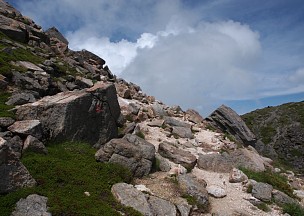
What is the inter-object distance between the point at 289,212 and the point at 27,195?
14.1m

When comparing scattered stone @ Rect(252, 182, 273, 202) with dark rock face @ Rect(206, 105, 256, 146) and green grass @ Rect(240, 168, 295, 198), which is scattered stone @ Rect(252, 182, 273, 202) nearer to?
green grass @ Rect(240, 168, 295, 198)

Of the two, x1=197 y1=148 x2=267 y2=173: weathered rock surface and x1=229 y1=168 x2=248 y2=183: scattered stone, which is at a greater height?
x1=197 y1=148 x2=267 y2=173: weathered rock surface

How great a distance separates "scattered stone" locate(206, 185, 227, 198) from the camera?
1859cm

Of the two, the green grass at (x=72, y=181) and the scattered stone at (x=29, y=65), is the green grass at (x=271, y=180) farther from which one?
the scattered stone at (x=29, y=65)

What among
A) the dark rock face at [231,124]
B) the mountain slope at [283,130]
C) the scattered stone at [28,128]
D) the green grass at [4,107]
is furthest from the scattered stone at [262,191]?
the mountain slope at [283,130]

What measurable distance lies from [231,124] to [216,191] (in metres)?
19.8

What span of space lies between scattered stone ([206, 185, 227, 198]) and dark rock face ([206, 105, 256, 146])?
18.6 m

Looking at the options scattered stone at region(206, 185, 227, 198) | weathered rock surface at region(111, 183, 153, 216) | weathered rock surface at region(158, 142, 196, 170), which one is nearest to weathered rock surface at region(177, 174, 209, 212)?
scattered stone at region(206, 185, 227, 198)

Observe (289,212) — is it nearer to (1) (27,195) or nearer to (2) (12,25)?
(1) (27,195)

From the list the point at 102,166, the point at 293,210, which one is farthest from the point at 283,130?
the point at 102,166

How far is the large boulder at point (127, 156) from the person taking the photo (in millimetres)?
17969

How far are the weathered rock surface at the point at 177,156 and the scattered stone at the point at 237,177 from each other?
295 cm

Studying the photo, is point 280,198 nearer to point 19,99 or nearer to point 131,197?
point 131,197

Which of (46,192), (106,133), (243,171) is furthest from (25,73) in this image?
(243,171)
